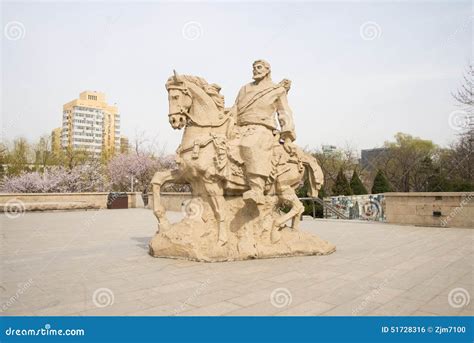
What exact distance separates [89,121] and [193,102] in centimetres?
4178

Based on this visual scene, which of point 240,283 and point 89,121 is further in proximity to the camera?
point 89,121

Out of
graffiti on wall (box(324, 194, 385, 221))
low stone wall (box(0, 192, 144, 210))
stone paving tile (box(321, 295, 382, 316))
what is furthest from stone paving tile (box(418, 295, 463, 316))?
low stone wall (box(0, 192, 144, 210))

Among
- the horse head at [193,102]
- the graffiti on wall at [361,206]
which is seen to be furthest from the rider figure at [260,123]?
the graffiti on wall at [361,206]

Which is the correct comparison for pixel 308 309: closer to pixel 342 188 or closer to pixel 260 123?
pixel 260 123

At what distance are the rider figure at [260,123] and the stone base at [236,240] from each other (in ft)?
1.85

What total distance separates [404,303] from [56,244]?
6.87 m

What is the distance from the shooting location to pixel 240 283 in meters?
3.97

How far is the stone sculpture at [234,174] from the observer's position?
5320mm

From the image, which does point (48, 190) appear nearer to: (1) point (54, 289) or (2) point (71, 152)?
(2) point (71, 152)

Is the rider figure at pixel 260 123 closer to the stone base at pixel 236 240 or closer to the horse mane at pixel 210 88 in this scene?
the horse mane at pixel 210 88

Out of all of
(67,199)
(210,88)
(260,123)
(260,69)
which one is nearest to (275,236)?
(260,123)

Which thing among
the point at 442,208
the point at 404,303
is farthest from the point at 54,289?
the point at 442,208

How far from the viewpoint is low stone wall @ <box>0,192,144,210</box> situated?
1719 cm
